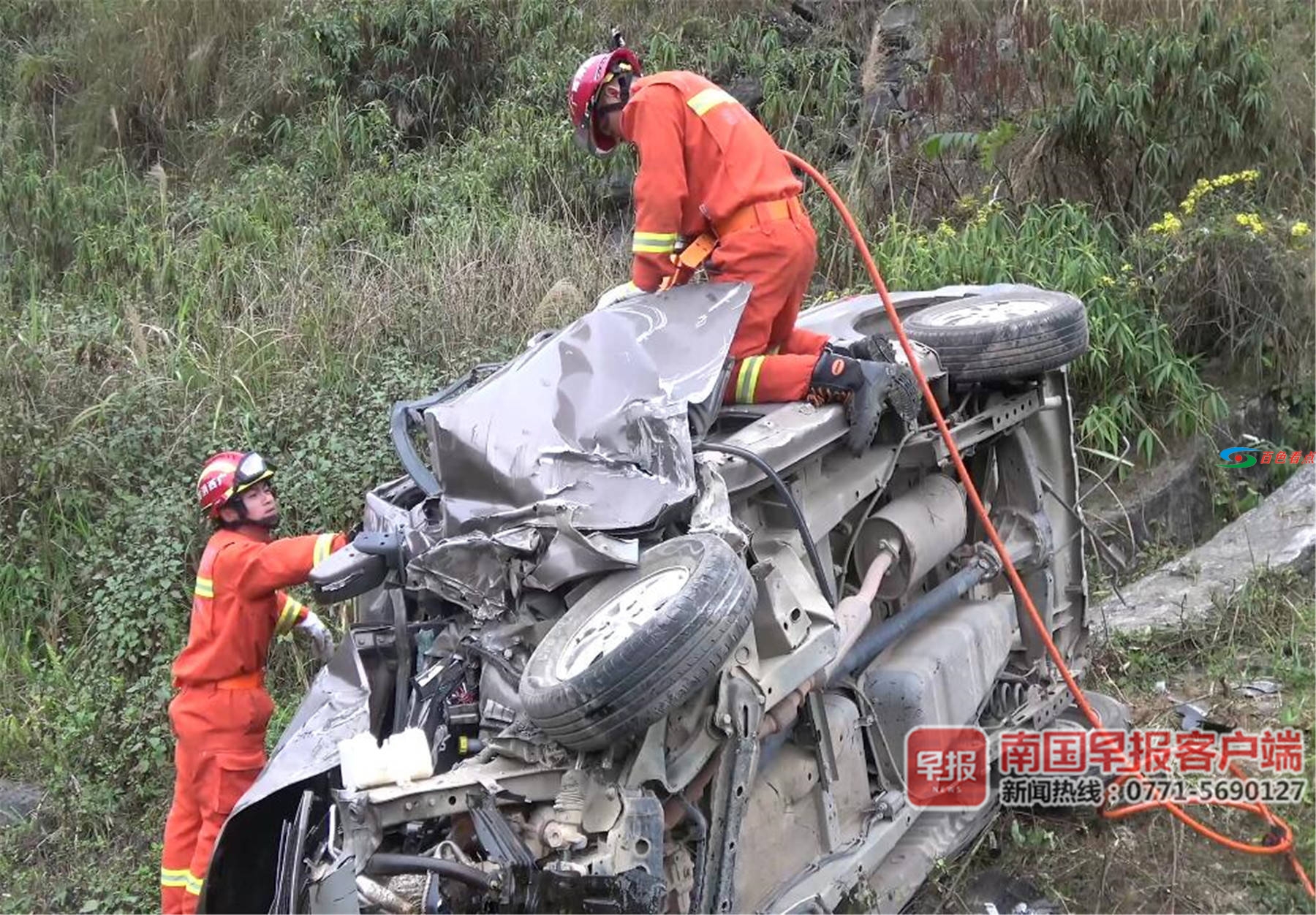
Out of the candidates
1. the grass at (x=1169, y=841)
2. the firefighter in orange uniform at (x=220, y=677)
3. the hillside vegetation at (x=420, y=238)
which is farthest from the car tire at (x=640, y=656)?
the hillside vegetation at (x=420, y=238)

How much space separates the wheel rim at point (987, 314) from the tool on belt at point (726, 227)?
0.62 metres

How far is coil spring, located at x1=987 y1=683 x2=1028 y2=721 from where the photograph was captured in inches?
176

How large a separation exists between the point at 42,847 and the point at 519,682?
348 centimetres

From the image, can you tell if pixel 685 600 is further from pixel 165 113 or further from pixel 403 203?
pixel 165 113

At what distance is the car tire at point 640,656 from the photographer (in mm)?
2523

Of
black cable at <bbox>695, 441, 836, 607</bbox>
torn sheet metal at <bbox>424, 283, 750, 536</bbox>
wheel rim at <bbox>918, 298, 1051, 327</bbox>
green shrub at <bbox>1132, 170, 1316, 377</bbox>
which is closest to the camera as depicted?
torn sheet metal at <bbox>424, 283, 750, 536</bbox>

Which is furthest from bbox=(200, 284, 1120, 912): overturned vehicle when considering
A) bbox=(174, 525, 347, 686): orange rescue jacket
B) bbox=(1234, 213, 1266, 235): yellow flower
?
bbox=(1234, 213, 1266, 235): yellow flower

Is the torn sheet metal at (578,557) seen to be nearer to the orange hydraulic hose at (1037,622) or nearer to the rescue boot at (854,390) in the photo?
the rescue boot at (854,390)

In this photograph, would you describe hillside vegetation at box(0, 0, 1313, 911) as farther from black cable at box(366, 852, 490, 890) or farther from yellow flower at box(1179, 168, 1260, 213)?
black cable at box(366, 852, 490, 890)

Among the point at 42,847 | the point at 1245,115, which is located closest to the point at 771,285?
the point at 42,847

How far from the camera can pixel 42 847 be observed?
5.25 meters

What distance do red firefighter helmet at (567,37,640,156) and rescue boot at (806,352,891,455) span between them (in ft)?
4.56

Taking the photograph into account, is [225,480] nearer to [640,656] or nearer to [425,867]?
[425,867]

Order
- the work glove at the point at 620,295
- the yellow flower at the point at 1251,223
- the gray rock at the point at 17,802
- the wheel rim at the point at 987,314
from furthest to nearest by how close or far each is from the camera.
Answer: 1. the yellow flower at the point at 1251,223
2. the gray rock at the point at 17,802
3. the wheel rim at the point at 987,314
4. the work glove at the point at 620,295
